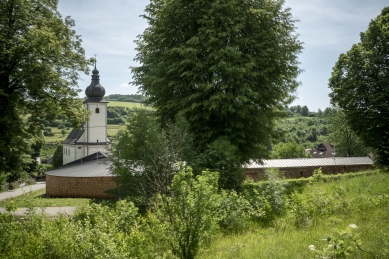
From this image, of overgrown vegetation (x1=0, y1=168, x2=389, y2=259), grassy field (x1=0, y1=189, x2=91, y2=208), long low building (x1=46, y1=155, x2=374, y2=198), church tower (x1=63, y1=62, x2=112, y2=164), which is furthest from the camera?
church tower (x1=63, y1=62, x2=112, y2=164)

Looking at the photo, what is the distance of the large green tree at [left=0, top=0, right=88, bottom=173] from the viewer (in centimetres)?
1509

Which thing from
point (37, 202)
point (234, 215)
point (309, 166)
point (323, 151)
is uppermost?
point (234, 215)

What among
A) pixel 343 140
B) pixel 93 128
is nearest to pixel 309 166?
pixel 343 140

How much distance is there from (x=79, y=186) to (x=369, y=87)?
2427cm

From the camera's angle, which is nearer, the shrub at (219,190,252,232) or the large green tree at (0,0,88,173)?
the shrub at (219,190,252,232)

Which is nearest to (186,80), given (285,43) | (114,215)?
(285,43)

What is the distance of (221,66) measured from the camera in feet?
44.1

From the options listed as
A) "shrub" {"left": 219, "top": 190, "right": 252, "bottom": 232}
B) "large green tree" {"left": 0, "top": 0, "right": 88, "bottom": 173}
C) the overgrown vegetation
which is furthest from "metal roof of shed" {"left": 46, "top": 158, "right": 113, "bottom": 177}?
"shrub" {"left": 219, "top": 190, "right": 252, "bottom": 232}

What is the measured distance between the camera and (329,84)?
79.2ft

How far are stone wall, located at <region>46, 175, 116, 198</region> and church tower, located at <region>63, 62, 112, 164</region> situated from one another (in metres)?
23.2

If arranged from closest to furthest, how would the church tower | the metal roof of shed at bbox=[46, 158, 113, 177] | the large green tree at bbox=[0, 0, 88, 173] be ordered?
the large green tree at bbox=[0, 0, 88, 173]
the metal roof of shed at bbox=[46, 158, 113, 177]
the church tower

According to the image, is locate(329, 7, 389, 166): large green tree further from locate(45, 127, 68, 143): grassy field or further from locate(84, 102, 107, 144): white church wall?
locate(45, 127, 68, 143): grassy field

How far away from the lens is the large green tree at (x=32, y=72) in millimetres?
15094

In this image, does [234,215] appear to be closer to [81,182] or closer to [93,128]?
[81,182]
